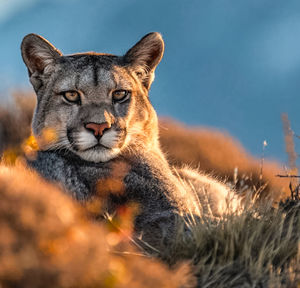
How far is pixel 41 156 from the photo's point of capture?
5.23 metres

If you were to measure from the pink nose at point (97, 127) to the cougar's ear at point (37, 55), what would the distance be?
1078 millimetres

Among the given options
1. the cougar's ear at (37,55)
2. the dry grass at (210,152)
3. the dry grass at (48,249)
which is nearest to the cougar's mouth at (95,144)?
the cougar's ear at (37,55)

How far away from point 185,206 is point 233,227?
0.95 metres

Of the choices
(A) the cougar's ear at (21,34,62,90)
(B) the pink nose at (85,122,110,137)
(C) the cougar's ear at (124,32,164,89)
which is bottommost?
(B) the pink nose at (85,122,110,137)

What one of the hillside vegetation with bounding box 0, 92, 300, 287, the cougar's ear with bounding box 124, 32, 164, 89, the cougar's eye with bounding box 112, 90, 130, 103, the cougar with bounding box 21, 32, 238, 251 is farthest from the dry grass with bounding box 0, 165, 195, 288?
the cougar's ear with bounding box 124, 32, 164, 89

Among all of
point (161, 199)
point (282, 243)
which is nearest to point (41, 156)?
point (161, 199)

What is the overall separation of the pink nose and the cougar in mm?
10

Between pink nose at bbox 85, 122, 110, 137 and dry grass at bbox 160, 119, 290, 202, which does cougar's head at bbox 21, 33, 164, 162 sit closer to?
pink nose at bbox 85, 122, 110, 137

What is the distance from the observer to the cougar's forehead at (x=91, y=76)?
512 centimetres

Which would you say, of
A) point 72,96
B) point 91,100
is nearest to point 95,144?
point 91,100

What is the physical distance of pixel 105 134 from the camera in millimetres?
4863

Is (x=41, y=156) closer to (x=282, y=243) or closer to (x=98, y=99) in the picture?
(x=98, y=99)

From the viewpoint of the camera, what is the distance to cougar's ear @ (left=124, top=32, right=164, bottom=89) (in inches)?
225

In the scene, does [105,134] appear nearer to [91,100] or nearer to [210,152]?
[91,100]
